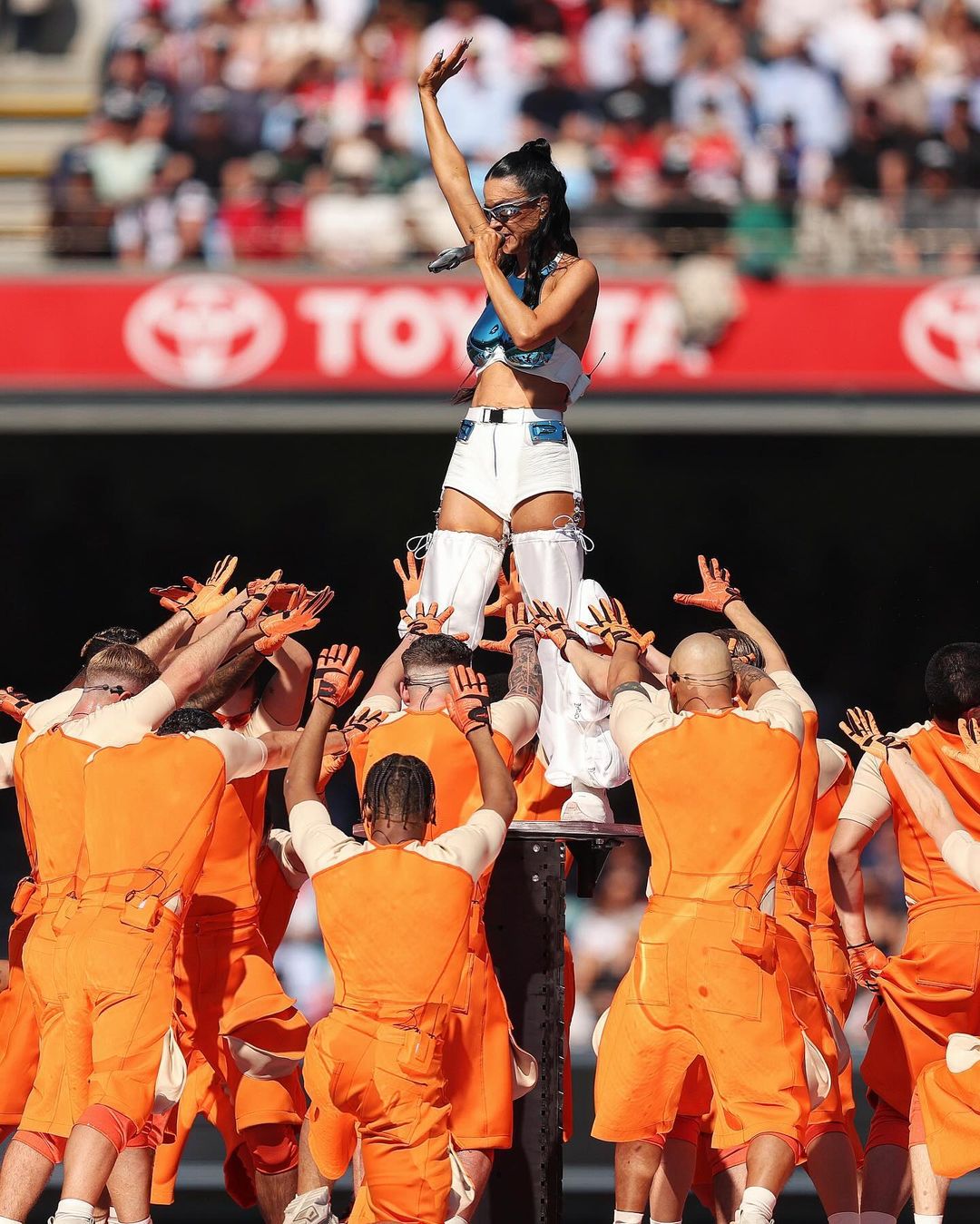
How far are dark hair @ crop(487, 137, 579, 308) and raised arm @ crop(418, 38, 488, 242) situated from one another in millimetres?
165

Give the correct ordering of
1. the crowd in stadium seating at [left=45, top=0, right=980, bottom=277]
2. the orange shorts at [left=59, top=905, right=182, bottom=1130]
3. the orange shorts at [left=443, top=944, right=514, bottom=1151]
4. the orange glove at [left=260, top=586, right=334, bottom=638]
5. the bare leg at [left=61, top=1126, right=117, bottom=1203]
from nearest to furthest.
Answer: the bare leg at [left=61, top=1126, right=117, bottom=1203] < the orange shorts at [left=59, top=905, right=182, bottom=1130] < the orange shorts at [left=443, top=944, right=514, bottom=1151] < the orange glove at [left=260, top=586, right=334, bottom=638] < the crowd in stadium seating at [left=45, top=0, right=980, bottom=277]

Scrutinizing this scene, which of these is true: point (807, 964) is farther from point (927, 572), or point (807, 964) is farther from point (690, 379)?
point (927, 572)

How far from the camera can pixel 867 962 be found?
634cm

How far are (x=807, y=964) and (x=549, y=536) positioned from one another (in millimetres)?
1721

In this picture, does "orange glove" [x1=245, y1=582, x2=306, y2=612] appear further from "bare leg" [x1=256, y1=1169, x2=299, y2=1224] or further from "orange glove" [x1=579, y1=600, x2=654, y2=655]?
"bare leg" [x1=256, y1=1169, x2=299, y2=1224]

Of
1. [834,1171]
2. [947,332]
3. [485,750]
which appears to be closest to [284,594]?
[485,750]

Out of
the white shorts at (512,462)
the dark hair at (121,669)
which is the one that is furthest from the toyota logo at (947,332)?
the dark hair at (121,669)

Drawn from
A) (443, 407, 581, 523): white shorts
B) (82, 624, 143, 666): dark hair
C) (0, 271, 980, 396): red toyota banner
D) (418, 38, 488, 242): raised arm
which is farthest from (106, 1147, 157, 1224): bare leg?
(0, 271, 980, 396): red toyota banner

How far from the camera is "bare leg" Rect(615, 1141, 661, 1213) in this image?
18.3ft

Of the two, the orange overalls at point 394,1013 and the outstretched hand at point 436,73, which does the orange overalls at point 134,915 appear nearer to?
the orange overalls at point 394,1013

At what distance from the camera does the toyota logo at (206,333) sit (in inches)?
508

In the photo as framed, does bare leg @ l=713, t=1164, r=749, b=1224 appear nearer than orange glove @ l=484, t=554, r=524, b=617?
Yes

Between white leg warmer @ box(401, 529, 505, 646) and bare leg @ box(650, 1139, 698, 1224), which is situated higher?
white leg warmer @ box(401, 529, 505, 646)

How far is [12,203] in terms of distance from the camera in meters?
14.2
